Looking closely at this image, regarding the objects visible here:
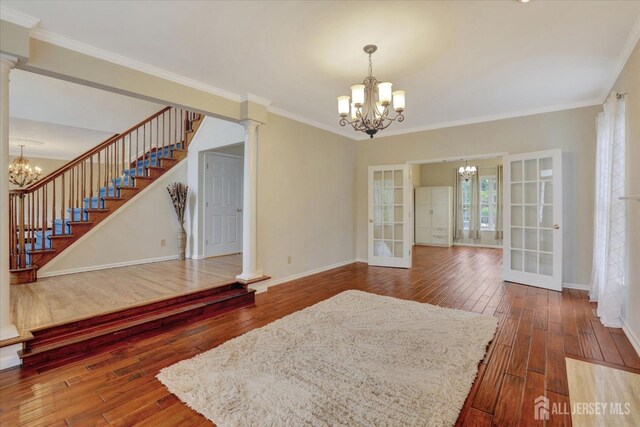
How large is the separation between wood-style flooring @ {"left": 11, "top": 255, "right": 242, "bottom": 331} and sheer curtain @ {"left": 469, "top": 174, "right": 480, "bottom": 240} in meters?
7.39

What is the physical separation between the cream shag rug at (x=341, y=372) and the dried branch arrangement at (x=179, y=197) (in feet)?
12.2

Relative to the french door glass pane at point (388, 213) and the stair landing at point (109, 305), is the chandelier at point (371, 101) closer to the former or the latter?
the stair landing at point (109, 305)

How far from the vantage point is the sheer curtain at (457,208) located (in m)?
9.48

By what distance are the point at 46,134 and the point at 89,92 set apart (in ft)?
5.22

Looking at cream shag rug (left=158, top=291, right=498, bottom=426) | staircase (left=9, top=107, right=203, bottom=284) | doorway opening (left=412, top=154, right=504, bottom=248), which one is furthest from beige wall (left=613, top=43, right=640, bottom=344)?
staircase (left=9, top=107, right=203, bottom=284)

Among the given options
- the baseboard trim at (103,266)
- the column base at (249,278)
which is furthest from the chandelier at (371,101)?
the baseboard trim at (103,266)

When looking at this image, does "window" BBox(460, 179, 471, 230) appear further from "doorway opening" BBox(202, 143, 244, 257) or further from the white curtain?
"doorway opening" BBox(202, 143, 244, 257)

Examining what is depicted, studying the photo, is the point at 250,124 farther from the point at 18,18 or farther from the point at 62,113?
the point at 62,113

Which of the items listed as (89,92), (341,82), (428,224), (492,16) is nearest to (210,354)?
(341,82)

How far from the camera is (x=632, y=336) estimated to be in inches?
105

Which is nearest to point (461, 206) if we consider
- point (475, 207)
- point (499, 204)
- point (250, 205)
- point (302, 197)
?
point (475, 207)

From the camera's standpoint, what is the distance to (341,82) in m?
3.67

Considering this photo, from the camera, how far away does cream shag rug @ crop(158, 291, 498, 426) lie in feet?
5.77

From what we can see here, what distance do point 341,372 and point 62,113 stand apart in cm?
712
